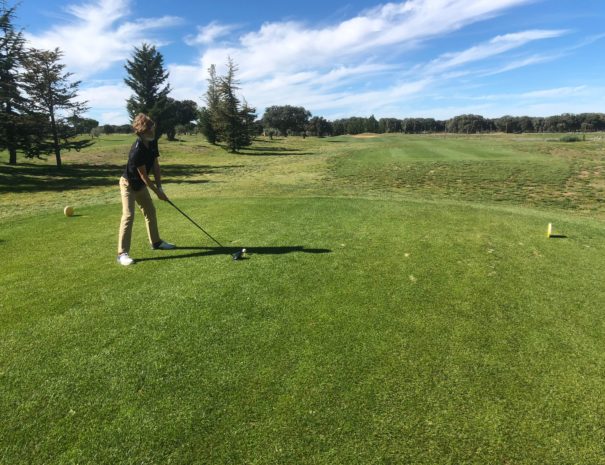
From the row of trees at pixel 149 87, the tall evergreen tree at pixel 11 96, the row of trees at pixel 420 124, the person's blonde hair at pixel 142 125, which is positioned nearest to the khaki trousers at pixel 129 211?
the person's blonde hair at pixel 142 125

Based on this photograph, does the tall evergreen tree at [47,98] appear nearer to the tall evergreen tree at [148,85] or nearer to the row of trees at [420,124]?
the tall evergreen tree at [148,85]

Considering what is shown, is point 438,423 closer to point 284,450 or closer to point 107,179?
point 284,450

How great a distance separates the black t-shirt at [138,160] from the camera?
734 cm

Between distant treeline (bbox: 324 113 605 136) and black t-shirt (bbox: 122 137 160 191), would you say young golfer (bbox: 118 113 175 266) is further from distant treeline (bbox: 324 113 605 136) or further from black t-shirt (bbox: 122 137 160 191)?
distant treeline (bbox: 324 113 605 136)

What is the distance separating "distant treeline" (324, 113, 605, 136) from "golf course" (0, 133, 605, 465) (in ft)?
468

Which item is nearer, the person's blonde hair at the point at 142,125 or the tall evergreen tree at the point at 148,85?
the person's blonde hair at the point at 142,125

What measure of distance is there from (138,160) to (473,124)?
17898 cm

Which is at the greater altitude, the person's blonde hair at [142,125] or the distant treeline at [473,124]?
the distant treeline at [473,124]

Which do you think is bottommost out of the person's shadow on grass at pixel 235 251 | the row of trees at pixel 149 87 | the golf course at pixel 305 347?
the golf course at pixel 305 347

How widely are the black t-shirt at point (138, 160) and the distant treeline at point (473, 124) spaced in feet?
467

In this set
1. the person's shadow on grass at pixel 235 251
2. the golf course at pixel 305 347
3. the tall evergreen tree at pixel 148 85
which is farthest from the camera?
the tall evergreen tree at pixel 148 85

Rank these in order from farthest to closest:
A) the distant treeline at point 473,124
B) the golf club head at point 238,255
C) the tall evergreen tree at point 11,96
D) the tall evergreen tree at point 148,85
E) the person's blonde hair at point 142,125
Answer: the distant treeline at point 473,124 → the tall evergreen tree at point 148,85 → the tall evergreen tree at point 11,96 → the golf club head at point 238,255 → the person's blonde hair at point 142,125

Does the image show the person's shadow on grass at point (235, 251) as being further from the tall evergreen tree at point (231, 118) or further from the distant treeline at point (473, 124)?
the distant treeline at point (473, 124)

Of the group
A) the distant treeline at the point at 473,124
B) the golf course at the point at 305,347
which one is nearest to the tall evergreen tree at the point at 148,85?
the golf course at the point at 305,347
